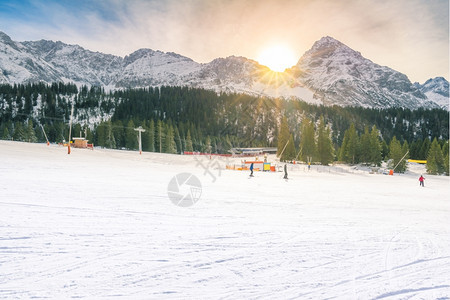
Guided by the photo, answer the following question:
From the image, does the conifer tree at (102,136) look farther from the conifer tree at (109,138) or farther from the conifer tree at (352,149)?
the conifer tree at (352,149)

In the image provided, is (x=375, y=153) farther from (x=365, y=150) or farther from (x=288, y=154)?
(x=288, y=154)

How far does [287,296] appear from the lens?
4195mm

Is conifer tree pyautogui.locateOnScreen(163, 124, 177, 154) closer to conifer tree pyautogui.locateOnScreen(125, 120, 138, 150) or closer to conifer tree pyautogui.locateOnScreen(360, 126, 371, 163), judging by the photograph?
conifer tree pyautogui.locateOnScreen(125, 120, 138, 150)

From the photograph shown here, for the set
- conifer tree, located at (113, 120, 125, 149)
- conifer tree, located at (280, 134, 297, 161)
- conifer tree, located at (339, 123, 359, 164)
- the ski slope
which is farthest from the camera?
conifer tree, located at (113, 120, 125, 149)

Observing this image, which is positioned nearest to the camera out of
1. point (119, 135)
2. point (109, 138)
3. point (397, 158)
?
point (397, 158)

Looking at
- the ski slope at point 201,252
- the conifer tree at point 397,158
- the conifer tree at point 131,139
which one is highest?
the conifer tree at point 131,139

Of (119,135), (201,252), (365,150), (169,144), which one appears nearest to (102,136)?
(119,135)

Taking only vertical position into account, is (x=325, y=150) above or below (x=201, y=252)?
above

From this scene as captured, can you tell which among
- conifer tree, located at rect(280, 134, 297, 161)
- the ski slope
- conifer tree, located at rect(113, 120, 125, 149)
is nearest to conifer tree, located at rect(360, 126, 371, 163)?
conifer tree, located at rect(280, 134, 297, 161)

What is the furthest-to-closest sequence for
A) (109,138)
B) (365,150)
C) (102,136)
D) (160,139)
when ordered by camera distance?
1. (102,136)
2. (109,138)
3. (160,139)
4. (365,150)

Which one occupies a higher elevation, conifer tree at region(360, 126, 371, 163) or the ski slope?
conifer tree at region(360, 126, 371, 163)

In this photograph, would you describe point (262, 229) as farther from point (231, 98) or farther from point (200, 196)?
point (231, 98)

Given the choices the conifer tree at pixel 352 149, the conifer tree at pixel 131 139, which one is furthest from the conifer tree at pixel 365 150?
the conifer tree at pixel 131 139

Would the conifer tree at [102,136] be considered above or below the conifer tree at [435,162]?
above
